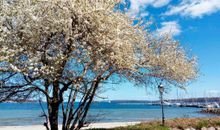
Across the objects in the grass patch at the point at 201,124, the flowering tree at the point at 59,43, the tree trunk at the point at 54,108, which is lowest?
the grass patch at the point at 201,124

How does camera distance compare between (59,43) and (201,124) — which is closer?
(59,43)

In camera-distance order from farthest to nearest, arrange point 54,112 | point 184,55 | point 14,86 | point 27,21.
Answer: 1. point 184,55
2. point 54,112
3. point 14,86
4. point 27,21

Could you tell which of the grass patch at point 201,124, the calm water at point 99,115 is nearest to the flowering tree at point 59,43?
the calm water at point 99,115

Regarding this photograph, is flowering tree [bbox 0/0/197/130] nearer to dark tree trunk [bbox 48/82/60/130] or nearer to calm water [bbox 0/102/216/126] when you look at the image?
dark tree trunk [bbox 48/82/60/130]

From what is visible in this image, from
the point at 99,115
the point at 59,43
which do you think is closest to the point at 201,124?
the point at 99,115

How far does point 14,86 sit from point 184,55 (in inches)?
309

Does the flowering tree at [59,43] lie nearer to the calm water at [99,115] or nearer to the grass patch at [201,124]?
the calm water at [99,115]

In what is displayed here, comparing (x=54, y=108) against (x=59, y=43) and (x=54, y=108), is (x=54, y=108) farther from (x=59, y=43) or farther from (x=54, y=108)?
(x=59, y=43)

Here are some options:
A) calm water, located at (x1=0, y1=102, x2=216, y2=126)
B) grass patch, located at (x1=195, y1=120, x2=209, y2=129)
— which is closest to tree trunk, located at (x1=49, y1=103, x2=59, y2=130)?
calm water, located at (x1=0, y1=102, x2=216, y2=126)

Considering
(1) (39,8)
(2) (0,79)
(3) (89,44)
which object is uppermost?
A: (1) (39,8)

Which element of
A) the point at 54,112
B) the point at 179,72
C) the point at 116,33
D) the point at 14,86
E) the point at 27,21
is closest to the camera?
the point at 27,21

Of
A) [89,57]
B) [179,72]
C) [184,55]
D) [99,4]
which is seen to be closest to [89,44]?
[89,57]

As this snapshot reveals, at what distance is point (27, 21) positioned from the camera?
10.6m

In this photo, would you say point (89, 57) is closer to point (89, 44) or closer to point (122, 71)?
point (89, 44)
